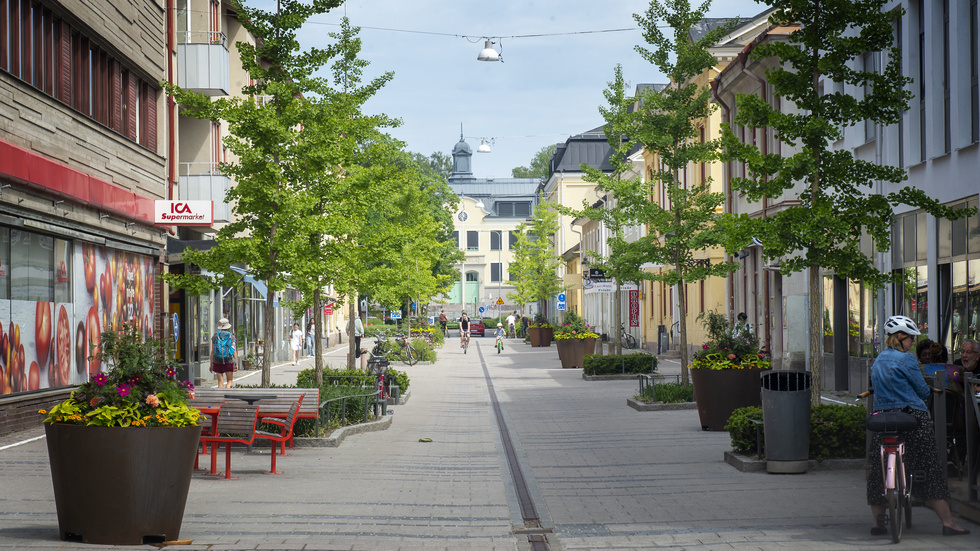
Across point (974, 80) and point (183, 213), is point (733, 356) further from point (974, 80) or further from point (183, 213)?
point (183, 213)

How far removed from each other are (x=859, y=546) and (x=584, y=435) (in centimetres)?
882

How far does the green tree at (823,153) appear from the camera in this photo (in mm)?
12727

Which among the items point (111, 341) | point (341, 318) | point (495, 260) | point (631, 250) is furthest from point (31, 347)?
point (495, 260)

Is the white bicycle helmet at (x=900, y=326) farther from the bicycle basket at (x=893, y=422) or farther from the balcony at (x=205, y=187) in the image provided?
the balcony at (x=205, y=187)

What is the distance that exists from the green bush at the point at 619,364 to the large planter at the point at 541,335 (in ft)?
89.8

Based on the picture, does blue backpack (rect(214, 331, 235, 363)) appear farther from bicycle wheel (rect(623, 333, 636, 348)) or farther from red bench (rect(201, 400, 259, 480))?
bicycle wheel (rect(623, 333, 636, 348))

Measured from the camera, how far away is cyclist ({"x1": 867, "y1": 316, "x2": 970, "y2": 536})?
853 cm

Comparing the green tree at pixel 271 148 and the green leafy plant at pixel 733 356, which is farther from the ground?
the green tree at pixel 271 148

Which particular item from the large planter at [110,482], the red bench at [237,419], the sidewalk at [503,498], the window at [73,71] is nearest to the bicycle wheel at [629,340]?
the window at [73,71]

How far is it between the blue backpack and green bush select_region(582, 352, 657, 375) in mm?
10250

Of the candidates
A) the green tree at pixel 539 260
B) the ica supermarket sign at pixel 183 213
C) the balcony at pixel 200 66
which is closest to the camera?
the ica supermarket sign at pixel 183 213

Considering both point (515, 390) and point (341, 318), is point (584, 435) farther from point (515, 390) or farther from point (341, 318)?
point (341, 318)

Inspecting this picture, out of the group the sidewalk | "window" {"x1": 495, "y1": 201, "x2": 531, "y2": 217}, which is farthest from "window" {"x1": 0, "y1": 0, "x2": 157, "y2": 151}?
"window" {"x1": 495, "y1": 201, "x2": 531, "y2": 217}

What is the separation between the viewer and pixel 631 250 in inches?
942
